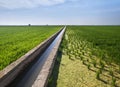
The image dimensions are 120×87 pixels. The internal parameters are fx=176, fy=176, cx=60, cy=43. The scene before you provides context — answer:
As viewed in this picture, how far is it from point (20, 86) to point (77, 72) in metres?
1.77

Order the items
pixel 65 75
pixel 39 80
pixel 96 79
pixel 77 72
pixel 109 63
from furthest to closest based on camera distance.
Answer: pixel 109 63 → pixel 77 72 → pixel 65 75 → pixel 96 79 → pixel 39 80

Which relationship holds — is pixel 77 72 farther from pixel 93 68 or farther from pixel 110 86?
pixel 110 86

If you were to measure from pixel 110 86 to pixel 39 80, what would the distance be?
5.50ft

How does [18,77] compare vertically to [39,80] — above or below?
below

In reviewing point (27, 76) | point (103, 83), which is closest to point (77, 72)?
point (103, 83)

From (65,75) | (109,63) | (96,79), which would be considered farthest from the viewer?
(109,63)

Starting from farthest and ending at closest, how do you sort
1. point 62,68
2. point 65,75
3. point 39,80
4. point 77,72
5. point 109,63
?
1. point 109,63
2. point 62,68
3. point 77,72
4. point 65,75
5. point 39,80

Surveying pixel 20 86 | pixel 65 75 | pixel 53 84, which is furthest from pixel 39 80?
pixel 65 75

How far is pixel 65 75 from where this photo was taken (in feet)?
16.5

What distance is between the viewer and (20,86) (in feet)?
14.7

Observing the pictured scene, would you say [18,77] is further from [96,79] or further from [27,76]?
[96,79]

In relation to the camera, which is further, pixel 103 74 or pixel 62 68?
pixel 62 68

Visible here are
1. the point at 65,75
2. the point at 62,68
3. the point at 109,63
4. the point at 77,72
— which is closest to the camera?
the point at 65,75

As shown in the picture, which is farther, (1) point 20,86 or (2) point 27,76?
(2) point 27,76
